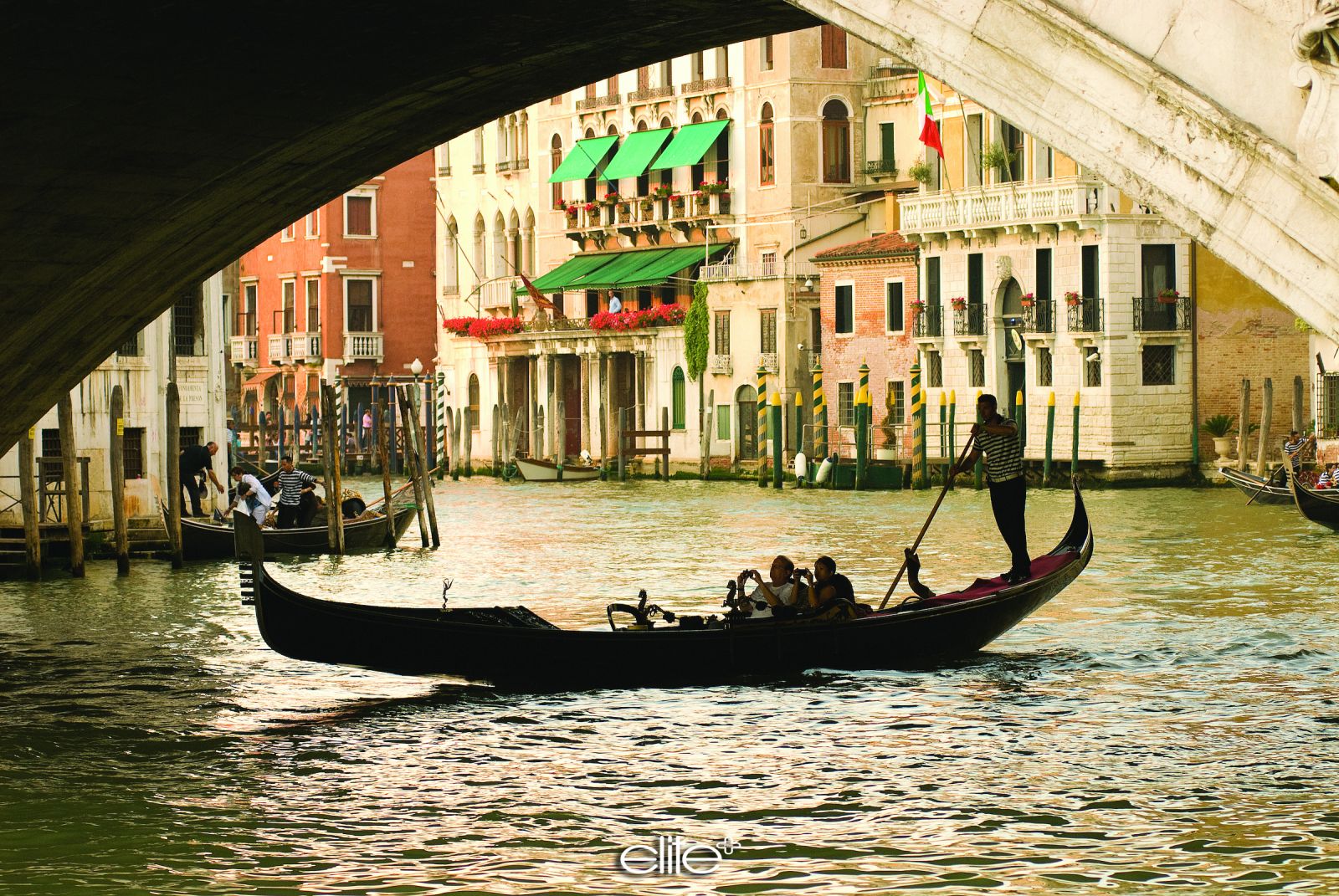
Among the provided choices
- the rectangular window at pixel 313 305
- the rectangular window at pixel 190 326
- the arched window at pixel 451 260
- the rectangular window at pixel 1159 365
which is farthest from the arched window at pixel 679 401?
the rectangular window at pixel 190 326

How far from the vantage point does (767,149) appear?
120ft

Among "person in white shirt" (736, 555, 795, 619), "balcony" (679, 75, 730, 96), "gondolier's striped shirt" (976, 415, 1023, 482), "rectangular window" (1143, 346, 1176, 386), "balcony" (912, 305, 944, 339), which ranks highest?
"balcony" (679, 75, 730, 96)

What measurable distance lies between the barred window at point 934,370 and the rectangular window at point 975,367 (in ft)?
1.73

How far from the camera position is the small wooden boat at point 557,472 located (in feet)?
120

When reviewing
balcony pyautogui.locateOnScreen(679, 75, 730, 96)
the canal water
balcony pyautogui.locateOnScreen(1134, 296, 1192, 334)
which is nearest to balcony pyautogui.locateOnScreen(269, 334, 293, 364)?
balcony pyautogui.locateOnScreen(679, 75, 730, 96)

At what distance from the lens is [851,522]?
950 inches

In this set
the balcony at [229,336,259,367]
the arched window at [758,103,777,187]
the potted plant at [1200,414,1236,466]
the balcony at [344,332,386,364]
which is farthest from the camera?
the balcony at [229,336,259,367]

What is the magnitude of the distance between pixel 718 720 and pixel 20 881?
145 inches

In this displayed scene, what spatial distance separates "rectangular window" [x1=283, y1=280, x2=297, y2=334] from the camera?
152ft

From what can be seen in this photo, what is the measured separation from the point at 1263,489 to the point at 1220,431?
16.3 feet

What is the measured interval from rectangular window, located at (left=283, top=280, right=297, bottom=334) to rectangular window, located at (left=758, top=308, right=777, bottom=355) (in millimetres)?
13480

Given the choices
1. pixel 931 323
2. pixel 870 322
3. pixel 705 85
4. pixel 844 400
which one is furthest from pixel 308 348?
pixel 931 323

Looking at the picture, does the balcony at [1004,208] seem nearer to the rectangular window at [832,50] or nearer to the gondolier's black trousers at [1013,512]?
the rectangular window at [832,50]

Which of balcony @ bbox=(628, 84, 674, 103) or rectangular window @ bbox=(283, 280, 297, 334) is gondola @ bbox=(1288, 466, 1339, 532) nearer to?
balcony @ bbox=(628, 84, 674, 103)
